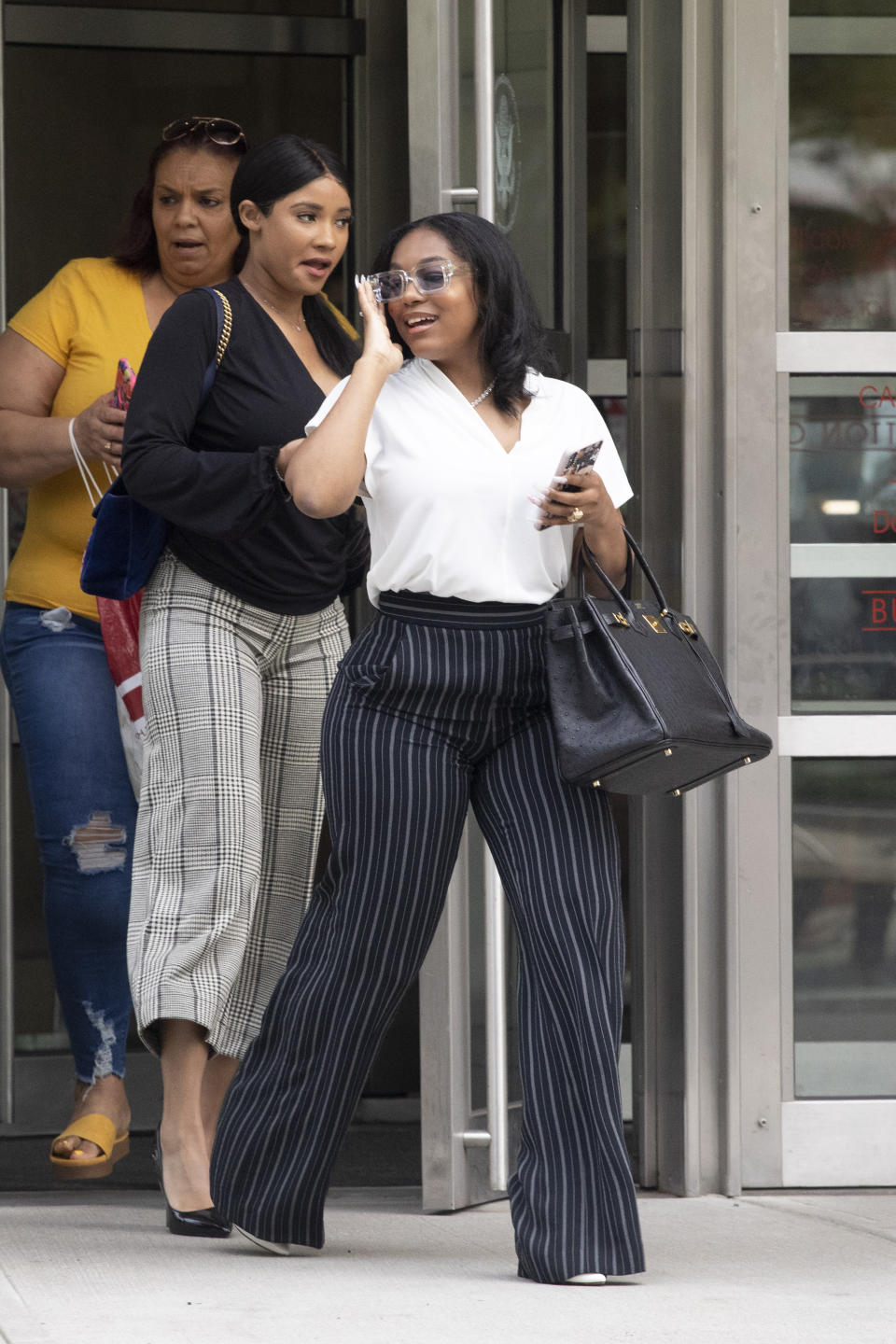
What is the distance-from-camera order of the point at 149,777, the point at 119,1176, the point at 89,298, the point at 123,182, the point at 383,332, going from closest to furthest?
the point at 383,332 < the point at 149,777 < the point at 89,298 < the point at 119,1176 < the point at 123,182

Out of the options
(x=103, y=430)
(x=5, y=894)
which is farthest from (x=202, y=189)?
(x=5, y=894)

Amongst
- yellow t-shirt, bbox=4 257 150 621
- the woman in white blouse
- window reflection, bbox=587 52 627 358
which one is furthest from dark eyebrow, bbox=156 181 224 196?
window reflection, bbox=587 52 627 358

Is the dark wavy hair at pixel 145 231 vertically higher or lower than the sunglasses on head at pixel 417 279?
higher

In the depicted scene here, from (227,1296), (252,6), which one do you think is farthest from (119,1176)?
(252,6)

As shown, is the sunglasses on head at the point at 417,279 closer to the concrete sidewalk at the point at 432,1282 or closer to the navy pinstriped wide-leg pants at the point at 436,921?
the navy pinstriped wide-leg pants at the point at 436,921

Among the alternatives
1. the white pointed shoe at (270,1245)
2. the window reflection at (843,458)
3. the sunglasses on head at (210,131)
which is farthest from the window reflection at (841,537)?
the white pointed shoe at (270,1245)

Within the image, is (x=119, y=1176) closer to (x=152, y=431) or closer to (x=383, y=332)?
(x=152, y=431)

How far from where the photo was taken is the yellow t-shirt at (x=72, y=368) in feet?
12.5

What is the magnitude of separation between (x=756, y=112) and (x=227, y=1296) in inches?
98.0

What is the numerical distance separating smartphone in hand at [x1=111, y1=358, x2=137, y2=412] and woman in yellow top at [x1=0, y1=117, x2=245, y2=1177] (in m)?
0.21

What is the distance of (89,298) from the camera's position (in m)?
3.87

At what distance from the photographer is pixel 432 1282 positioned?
122 inches

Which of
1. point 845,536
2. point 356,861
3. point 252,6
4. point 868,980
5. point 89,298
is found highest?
point 252,6

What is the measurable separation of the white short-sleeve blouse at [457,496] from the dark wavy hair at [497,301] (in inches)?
2.9
